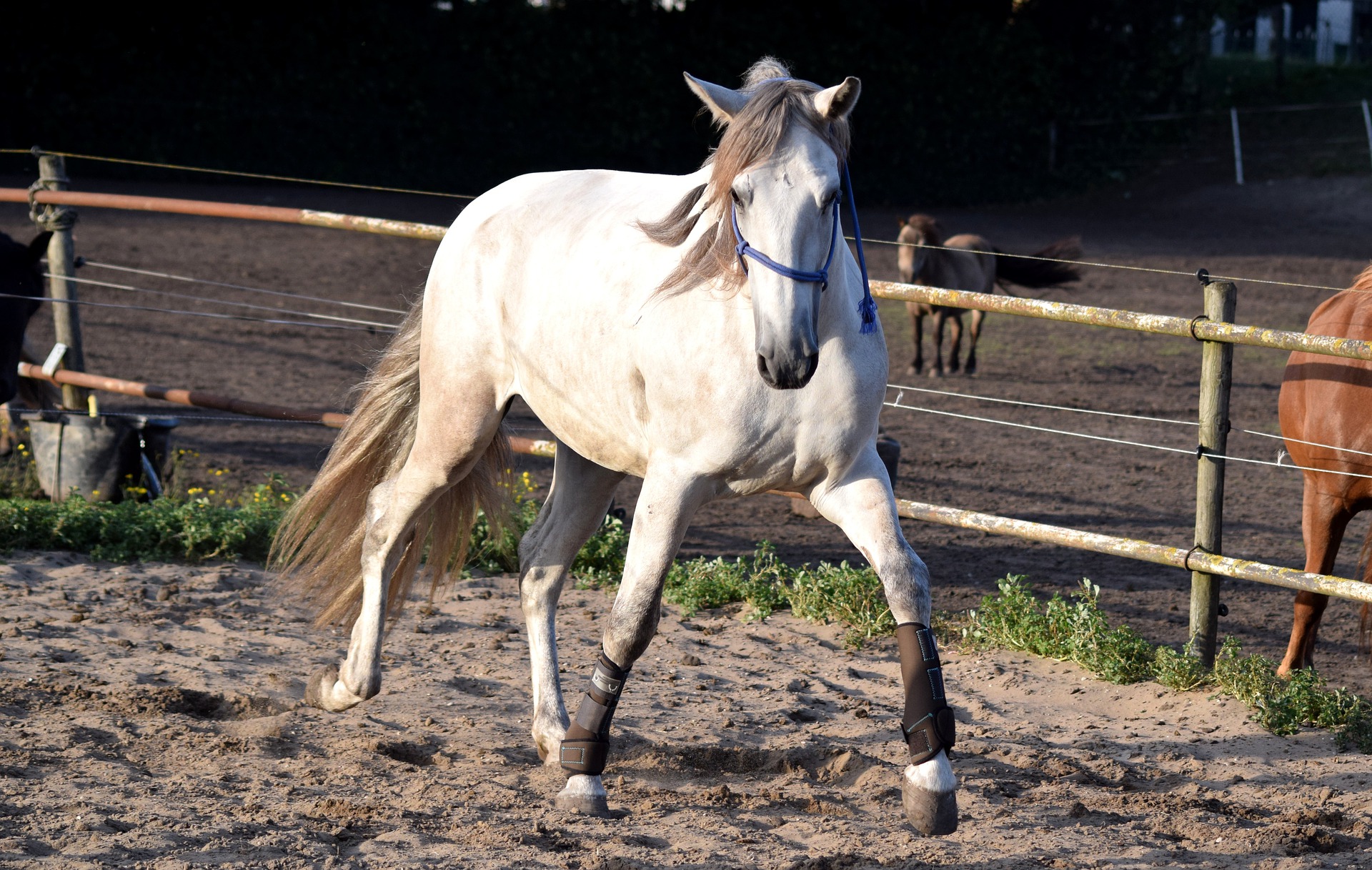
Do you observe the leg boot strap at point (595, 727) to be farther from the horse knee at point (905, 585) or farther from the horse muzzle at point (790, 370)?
the horse muzzle at point (790, 370)

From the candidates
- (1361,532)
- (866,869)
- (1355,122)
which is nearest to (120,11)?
(1361,532)

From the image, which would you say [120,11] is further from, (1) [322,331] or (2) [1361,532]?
(2) [1361,532]

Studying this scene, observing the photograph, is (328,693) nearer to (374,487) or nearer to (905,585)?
(374,487)

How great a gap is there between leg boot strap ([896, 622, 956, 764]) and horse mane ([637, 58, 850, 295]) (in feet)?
2.84

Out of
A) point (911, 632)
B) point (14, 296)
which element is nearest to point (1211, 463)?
point (911, 632)

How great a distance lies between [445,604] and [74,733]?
1633 mm

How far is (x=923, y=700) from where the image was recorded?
9.04 feet

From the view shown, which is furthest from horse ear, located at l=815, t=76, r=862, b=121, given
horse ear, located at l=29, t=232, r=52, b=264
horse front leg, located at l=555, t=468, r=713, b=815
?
horse ear, located at l=29, t=232, r=52, b=264

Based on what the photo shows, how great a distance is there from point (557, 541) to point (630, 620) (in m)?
0.75

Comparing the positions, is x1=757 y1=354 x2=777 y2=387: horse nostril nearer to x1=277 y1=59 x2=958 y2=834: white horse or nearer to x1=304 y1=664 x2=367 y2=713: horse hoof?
x1=277 y1=59 x2=958 y2=834: white horse

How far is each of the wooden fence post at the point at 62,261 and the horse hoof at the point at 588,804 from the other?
14.7ft

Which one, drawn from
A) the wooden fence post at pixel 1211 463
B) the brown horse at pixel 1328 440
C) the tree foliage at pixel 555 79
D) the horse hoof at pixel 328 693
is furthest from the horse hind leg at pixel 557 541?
the tree foliage at pixel 555 79

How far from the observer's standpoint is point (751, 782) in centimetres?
340

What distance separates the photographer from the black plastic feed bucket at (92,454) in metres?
6.13
